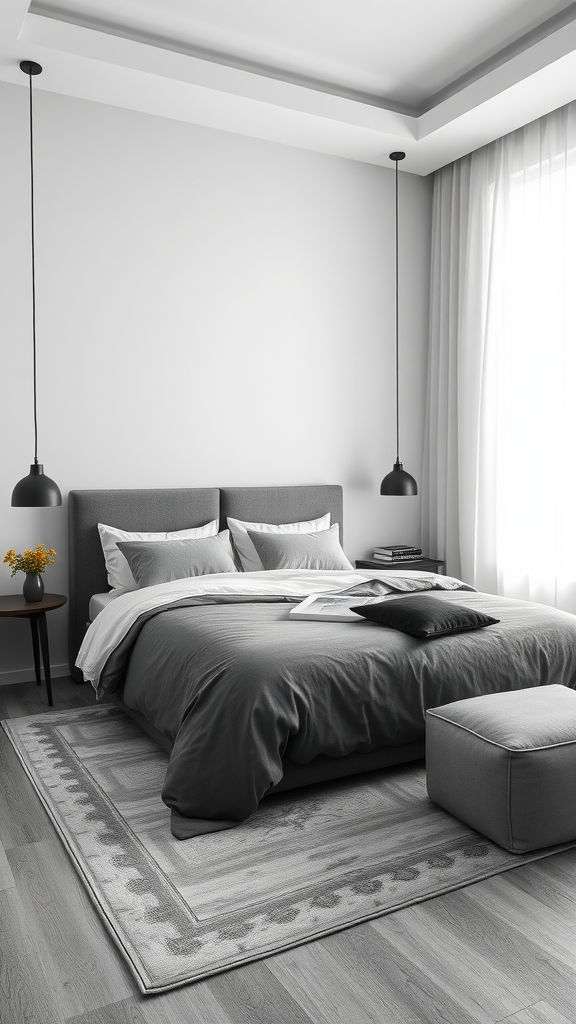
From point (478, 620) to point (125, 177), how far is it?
3.12 metres

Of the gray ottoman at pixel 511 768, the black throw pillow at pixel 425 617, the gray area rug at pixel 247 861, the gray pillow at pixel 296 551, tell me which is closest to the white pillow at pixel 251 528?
the gray pillow at pixel 296 551

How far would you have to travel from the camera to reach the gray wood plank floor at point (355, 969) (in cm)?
170

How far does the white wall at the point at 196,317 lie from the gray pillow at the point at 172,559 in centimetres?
54

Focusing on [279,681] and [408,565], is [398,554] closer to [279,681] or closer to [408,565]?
[408,565]

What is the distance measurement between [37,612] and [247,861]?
73.8 inches

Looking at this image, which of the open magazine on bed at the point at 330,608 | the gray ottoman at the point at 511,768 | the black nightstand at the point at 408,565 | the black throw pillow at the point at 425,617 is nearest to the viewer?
the gray ottoman at the point at 511,768

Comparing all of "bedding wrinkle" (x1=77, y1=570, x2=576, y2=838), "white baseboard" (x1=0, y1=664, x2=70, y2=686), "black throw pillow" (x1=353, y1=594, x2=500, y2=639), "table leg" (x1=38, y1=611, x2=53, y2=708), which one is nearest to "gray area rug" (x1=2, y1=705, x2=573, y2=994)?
"bedding wrinkle" (x1=77, y1=570, x2=576, y2=838)

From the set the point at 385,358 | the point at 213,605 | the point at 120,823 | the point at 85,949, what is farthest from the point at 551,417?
the point at 85,949

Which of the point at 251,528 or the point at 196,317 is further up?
the point at 196,317

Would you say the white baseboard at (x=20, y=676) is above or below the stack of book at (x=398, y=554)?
below

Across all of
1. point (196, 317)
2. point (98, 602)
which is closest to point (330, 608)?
point (98, 602)

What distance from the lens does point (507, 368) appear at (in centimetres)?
480

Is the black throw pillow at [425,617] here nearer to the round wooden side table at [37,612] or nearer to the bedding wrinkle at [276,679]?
the bedding wrinkle at [276,679]

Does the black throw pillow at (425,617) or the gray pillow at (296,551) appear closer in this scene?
the black throw pillow at (425,617)
